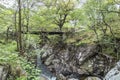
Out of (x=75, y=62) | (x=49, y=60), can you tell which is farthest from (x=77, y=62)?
(x=49, y=60)

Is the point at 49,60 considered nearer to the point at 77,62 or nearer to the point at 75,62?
the point at 75,62

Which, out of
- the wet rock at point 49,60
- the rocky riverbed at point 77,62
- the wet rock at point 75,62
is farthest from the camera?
the wet rock at point 49,60

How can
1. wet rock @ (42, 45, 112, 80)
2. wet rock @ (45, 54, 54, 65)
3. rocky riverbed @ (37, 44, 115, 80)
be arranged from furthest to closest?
1. wet rock @ (45, 54, 54, 65)
2. wet rock @ (42, 45, 112, 80)
3. rocky riverbed @ (37, 44, 115, 80)

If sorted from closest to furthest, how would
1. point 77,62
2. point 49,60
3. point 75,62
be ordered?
point 77,62 < point 75,62 < point 49,60

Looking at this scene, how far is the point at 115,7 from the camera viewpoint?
13539 mm

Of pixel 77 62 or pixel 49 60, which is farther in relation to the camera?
pixel 49 60

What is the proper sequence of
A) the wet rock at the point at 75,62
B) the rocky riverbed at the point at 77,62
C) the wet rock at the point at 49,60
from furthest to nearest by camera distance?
the wet rock at the point at 49,60 < the wet rock at the point at 75,62 < the rocky riverbed at the point at 77,62

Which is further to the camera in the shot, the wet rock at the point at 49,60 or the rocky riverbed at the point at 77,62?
the wet rock at the point at 49,60

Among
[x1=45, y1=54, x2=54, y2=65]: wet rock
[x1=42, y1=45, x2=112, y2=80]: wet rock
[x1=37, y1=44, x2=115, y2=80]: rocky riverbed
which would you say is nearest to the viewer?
[x1=37, y1=44, x2=115, y2=80]: rocky riverbed

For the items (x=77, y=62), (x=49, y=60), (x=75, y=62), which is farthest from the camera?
(x=49, y=60)

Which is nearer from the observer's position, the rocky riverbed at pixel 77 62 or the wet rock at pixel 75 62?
the rocky riverbed at pixel 77 62

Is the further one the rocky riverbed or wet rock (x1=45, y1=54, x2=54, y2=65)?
wet rock (x1=45, y1=54, x2=54, y2=65)

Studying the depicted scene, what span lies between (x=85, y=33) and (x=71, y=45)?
61.7 inches

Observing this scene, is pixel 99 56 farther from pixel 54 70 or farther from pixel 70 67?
pixel 54 70
